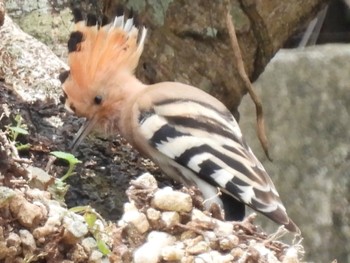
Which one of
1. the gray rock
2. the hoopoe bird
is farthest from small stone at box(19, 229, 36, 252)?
the gray rock

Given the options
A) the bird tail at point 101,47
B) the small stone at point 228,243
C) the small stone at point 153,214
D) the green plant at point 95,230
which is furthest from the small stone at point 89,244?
the bird tail at point 101,47

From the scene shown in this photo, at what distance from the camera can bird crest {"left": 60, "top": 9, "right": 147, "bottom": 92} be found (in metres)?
2.51

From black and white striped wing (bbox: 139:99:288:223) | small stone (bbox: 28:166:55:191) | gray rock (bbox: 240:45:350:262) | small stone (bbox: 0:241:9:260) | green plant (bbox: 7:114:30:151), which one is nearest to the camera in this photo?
small stone (bbox: 0:241:9:260)

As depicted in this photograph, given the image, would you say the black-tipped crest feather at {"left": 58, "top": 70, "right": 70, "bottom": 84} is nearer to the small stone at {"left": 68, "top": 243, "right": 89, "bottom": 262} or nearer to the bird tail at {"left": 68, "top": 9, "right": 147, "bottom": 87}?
the bird tail at {"left": 68, "top": 9, "right": 147, "bottom": 87}

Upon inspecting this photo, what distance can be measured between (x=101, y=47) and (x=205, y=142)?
1.17 ft

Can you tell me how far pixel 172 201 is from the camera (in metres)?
1.72

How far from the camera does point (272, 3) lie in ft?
10.6

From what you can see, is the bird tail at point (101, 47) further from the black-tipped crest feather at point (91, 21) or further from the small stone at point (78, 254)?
the small stone at point (78, 254)

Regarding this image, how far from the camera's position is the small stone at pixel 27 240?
1.67 m

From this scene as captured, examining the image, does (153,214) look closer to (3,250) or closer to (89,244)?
(89,244)

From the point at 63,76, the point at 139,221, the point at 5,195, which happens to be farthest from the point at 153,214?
the point at 63,76

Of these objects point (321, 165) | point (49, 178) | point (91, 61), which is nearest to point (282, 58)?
point (321, 165)

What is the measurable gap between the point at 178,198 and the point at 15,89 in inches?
33.9

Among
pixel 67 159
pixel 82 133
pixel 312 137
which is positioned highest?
pixel 67 159
